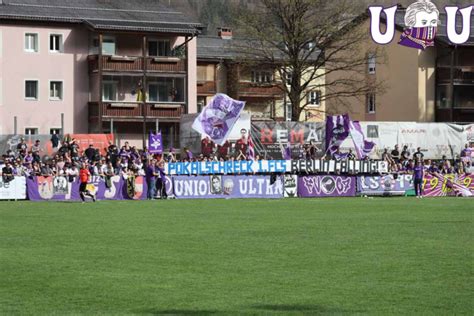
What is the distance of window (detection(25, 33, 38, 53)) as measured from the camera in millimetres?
68250

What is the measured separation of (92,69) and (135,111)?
4006 millimetres

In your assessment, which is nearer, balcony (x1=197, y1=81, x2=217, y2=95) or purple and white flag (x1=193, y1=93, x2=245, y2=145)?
purple and white flag (x1=193, y1=93, x2=245, y2=145)

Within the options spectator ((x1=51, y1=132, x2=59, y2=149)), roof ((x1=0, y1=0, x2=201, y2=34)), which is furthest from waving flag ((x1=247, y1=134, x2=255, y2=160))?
roof ((x1=0, y1=0, x2=201, y2=34))

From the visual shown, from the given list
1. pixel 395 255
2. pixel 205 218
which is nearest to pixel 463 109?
pixel 205 218

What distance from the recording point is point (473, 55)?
7950cm

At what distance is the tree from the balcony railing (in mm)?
6094

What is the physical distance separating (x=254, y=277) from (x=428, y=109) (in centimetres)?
6406

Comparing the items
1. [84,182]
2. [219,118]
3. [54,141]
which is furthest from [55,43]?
[84,182]

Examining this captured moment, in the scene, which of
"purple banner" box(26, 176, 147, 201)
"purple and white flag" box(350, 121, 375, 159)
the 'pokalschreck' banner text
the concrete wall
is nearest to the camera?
"purple banner" box(26, 176, 147, 201)

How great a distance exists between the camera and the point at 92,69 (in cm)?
6956

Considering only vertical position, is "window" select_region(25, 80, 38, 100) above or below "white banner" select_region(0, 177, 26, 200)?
above

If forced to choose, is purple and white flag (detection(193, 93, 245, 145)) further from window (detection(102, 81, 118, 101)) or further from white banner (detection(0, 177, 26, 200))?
window (detection(102, 81, 118, 101))

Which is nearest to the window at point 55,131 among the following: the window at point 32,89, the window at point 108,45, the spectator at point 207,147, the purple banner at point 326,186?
the window at point 32,89

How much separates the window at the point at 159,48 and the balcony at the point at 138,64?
1.26 m
